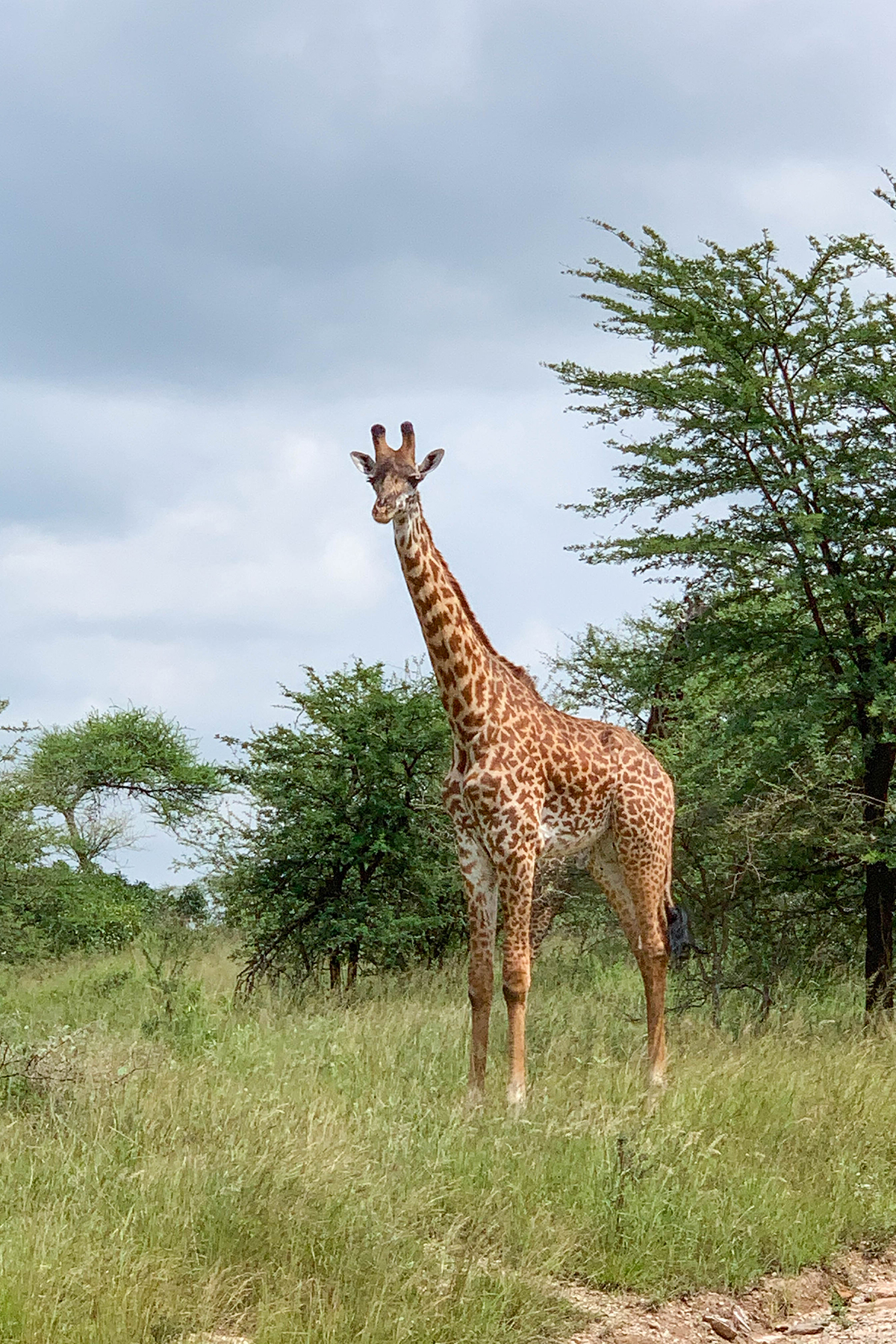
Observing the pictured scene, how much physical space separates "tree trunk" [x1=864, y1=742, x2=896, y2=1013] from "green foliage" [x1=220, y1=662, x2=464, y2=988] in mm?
4342

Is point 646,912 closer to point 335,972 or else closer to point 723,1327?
point 723,1327

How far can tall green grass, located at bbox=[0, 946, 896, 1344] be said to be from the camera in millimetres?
6051

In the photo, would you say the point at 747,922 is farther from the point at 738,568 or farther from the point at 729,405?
the point at 729,405

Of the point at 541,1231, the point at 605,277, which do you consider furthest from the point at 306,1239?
the point at 605,277

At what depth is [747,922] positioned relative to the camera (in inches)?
585

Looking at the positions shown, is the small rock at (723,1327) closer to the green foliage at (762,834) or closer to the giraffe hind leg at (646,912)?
the giraffe hind leg at (646,912)

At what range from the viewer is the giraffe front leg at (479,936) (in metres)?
9.46

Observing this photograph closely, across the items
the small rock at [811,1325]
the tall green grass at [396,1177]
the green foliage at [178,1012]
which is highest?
the green foliage at [178,1012]

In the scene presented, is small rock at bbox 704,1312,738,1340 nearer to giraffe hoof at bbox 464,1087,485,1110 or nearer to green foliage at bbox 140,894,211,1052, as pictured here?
giraffe hoof at bbox 464,1087,485,1110

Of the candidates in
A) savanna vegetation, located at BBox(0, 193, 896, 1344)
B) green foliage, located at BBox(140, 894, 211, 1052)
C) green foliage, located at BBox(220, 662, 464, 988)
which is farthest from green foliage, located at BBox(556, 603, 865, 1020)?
green foliage, located at BBox(140, 894, 211, 1052)

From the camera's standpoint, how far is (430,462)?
30.5 feet

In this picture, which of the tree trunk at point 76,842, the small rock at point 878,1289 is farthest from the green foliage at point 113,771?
the small rock at point 878,1289

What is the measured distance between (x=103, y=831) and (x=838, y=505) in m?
18.8

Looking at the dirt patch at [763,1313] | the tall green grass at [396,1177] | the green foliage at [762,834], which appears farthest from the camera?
the green foliage at [762,834]
